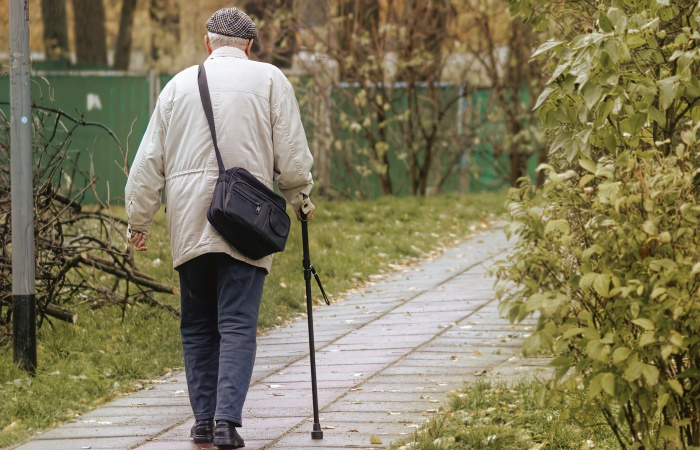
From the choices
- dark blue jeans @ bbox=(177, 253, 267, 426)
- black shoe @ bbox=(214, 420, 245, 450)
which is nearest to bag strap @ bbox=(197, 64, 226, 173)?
dark blue jeans @ bbox=(177, 253, 267, 426)

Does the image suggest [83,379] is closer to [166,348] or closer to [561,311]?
[166,348]

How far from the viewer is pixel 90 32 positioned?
2284 centimetres

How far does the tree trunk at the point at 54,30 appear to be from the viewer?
76.9 ft

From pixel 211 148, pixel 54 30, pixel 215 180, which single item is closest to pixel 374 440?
pixel 215 180

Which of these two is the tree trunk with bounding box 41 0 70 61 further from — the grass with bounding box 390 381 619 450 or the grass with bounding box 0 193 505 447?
the grass with bounding box 390 381 619 450

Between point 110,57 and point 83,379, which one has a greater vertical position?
point 110,57

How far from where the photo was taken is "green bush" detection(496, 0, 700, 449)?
322 centimetres

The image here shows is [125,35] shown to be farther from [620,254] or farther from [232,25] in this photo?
[620,254]

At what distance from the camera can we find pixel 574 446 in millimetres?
4633

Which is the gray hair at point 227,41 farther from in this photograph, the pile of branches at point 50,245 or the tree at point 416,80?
the tree at point 416,80

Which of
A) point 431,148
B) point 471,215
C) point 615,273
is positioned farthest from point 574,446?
point 431,148

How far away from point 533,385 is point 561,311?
7.55 feet

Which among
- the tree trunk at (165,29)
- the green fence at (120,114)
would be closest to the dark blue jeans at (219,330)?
the green fence at (120,114)

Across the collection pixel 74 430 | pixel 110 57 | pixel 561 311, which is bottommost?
pixel 74 430
